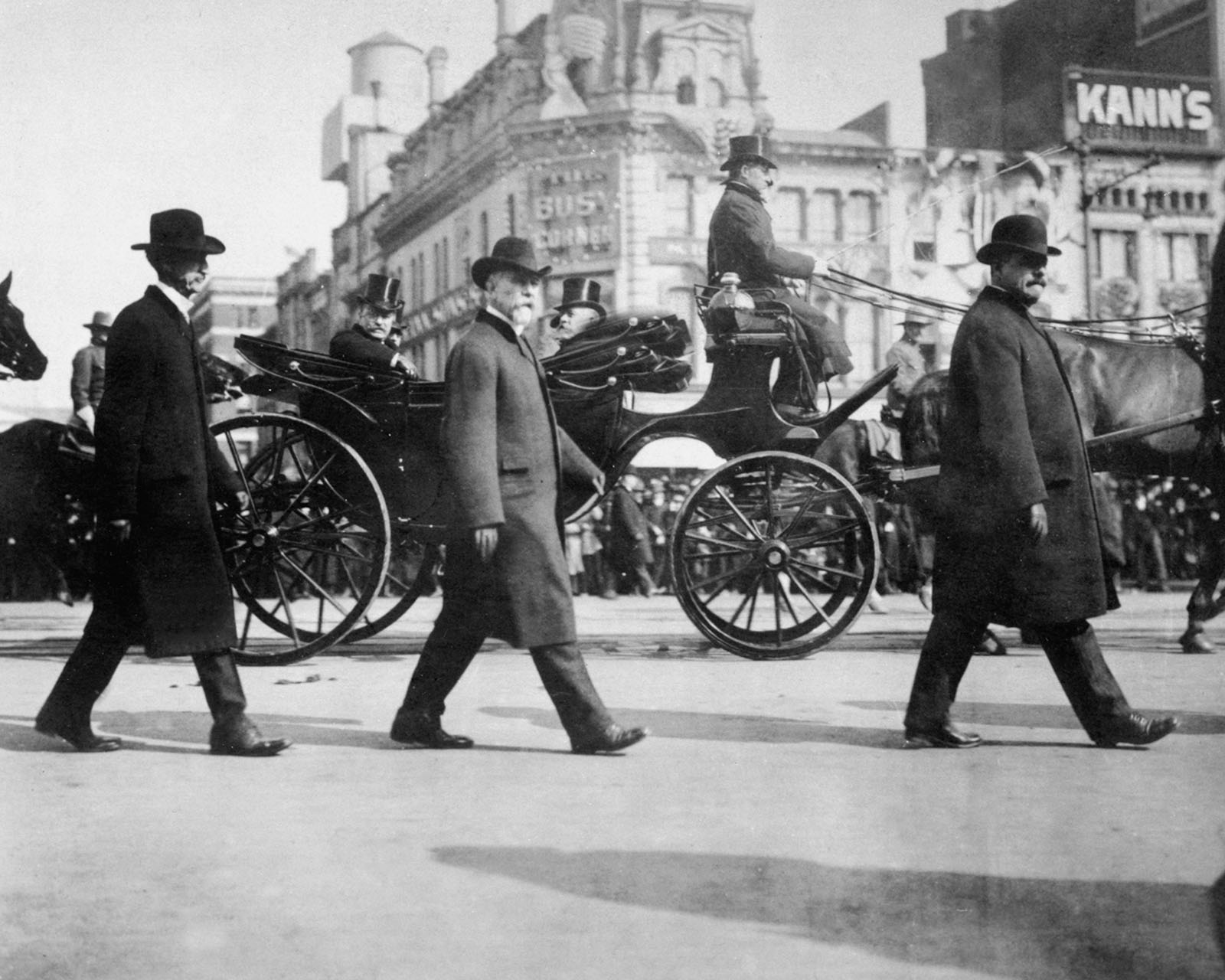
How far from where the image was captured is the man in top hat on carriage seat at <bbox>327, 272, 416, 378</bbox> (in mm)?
7523

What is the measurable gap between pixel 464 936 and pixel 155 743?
2.83 metres

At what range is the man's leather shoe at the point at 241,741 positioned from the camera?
5137 millimetres

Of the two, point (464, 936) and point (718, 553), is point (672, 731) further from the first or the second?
point (464, 936)

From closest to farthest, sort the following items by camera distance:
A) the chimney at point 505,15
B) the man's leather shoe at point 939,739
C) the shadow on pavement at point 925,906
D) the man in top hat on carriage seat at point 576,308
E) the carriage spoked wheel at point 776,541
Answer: the shadow on pavement at point 925,906 < the man's leather shoe at point 939,739 < the carriage spoked wheel at point 776,541 < the chimney at point 505,15 < the man in top hat on carriage seat at point 576,308

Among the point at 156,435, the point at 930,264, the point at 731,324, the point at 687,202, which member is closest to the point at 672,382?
the point at 731,324

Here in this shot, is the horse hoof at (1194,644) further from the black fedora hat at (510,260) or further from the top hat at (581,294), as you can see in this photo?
the black fedora hat at (510,260)

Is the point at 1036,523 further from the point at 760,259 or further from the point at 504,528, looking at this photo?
the point at 760,259

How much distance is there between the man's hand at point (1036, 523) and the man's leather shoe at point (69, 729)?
336cm

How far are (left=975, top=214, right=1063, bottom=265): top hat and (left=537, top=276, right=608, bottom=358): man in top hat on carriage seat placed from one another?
3.12 meters

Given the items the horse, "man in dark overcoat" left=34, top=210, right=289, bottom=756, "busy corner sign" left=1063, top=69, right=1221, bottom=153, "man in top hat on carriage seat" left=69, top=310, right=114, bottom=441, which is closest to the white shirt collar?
"man in dark overcoat" left=34, top=210, right=289, bottom=756

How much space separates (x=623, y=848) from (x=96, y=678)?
7.86ft

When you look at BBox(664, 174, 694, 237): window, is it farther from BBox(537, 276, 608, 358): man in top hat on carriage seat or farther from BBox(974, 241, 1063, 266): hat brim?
BBox(974, 241, 1063, 266): hat brim

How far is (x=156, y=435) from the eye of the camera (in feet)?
17.0

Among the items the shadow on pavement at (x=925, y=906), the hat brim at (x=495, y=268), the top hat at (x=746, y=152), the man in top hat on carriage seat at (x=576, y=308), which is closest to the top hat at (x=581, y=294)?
the man in top hat on carriage seat at (x=576, y=308)
